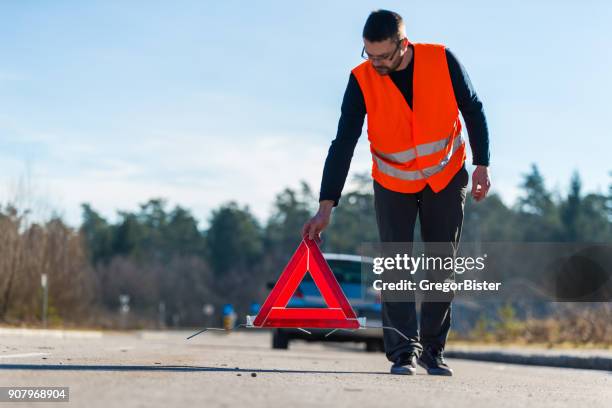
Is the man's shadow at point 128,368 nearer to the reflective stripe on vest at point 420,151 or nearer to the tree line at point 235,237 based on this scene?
the reflective stripe on vest at point 420,151

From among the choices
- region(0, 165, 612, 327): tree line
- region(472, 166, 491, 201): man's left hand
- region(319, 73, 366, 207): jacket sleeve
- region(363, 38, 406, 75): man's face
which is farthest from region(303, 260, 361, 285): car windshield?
region(0, 165, 612, 327): tree line

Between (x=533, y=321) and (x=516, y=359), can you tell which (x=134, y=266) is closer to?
(x=533, y=321)

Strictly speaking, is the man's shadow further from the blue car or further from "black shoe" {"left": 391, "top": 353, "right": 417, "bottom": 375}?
the blue car

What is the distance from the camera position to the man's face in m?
6.66

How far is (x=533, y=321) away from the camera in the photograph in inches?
974

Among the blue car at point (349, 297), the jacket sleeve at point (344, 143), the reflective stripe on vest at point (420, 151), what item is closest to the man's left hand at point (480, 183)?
the reflective stripe on vest at point (420, 151)

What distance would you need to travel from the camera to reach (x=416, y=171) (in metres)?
7.09

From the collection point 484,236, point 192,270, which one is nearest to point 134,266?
point 192,270

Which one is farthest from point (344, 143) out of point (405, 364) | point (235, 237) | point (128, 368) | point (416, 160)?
point (235, 237)

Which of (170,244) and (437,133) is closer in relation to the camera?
(437,133)

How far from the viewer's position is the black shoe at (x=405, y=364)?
687cm

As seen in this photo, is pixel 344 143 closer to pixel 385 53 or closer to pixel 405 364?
pixel 385 53

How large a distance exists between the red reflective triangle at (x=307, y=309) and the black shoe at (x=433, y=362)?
1.70 ft

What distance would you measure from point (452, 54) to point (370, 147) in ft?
2.68
